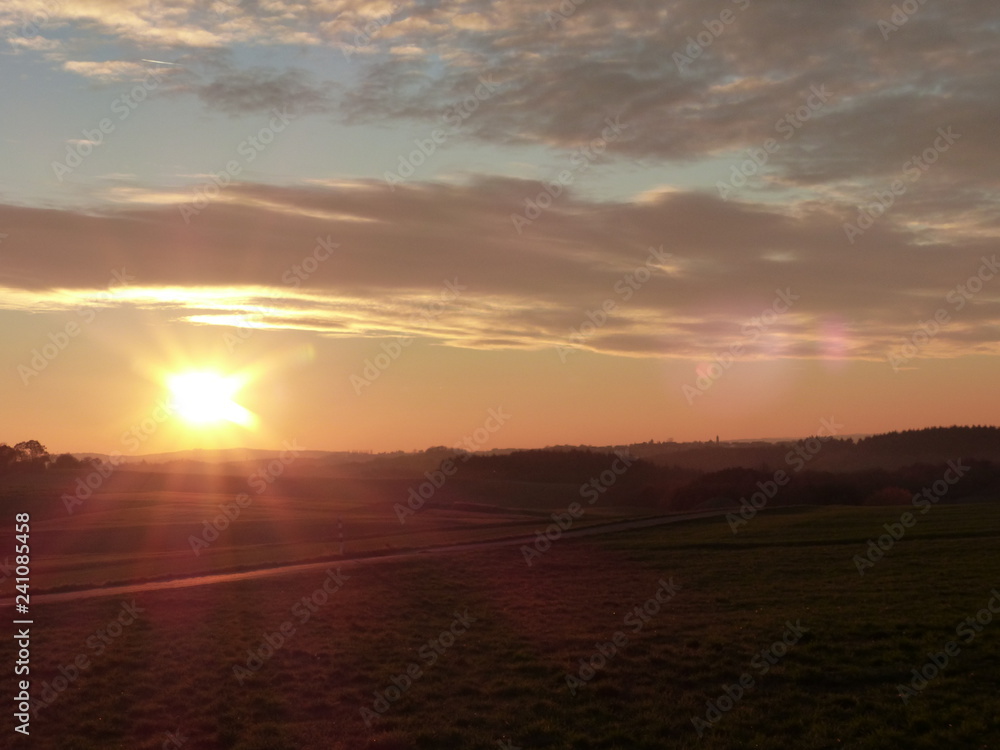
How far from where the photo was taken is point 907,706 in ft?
36.6

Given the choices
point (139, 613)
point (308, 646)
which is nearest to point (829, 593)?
point (308, 646)

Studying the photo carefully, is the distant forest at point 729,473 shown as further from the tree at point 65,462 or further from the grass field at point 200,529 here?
the grass field at point 200,529

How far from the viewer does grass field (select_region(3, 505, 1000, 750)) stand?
1102 cm

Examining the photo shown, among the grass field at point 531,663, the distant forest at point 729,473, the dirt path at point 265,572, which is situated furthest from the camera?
the distant forest at point 729,473

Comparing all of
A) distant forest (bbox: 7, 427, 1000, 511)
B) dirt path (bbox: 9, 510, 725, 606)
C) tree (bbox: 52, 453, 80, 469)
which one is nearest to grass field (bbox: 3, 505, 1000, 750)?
dirt path (bbox: 9, 510, 725, 606)

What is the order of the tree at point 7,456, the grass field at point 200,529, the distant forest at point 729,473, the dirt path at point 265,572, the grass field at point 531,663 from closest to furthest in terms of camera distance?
the grass field at point 531,663 < the dirt path at point 265,572 < the grass field at point 200,529 < the distant forest at point 729,473 < the tree at point 7,456

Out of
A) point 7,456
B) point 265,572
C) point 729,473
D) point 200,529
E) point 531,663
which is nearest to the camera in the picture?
point 531,663

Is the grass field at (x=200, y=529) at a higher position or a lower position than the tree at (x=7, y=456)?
lower

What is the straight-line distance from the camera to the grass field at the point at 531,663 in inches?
434

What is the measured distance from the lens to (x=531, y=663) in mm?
14039

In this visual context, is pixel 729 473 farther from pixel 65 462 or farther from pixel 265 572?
pixel 65 462

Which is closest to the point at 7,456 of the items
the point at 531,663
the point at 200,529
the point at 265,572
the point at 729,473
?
the point at 200,529

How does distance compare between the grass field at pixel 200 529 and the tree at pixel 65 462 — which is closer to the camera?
the grass field at pixel 200 529

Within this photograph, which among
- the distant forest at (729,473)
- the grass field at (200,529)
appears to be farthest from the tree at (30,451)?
the grass field at (200,529)
